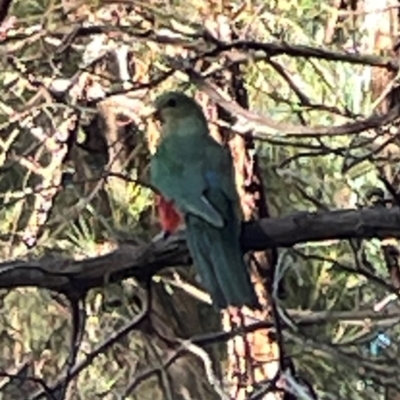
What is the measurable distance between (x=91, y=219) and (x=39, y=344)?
502mm

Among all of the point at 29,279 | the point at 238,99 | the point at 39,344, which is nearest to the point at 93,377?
the point at 39,344

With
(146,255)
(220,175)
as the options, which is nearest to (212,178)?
(220,175)

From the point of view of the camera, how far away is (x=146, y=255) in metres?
2.09

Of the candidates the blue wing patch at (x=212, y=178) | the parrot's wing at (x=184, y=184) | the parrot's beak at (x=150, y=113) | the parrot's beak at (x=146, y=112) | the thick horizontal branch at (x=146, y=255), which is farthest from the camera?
the parrot's beak at (x=146, y=112)

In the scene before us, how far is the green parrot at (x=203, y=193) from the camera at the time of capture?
2289 millimetres

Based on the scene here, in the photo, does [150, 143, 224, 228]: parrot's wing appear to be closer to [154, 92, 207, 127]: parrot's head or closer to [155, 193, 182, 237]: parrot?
[155, 193, 182, 237]: parrot

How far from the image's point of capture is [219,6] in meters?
3.17

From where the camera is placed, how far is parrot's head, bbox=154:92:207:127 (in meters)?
2.96

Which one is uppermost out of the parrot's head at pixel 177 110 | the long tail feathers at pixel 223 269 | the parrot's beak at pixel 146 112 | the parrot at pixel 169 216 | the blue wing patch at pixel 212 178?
the parrot's beak at pixel 146 112

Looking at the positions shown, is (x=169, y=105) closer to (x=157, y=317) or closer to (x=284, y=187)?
(x=284, y=187)

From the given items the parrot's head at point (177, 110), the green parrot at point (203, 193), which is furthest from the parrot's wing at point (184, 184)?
the parrot's head at point (177, 110)

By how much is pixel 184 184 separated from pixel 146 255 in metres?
0.57

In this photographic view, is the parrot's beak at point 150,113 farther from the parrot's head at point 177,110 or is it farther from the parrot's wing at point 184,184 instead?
the parrot's wing at point 184,184

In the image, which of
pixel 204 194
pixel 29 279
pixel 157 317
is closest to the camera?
pixel 29 279
